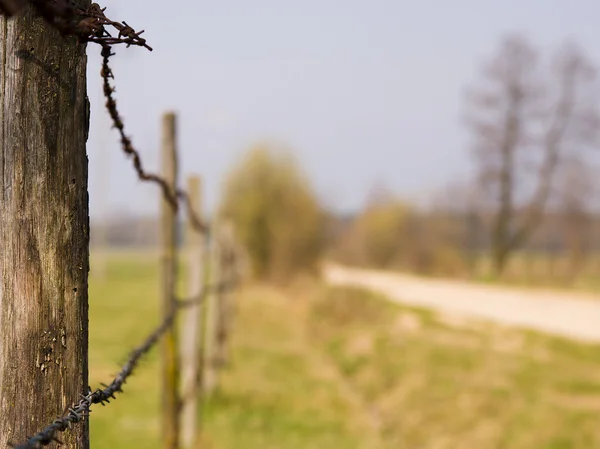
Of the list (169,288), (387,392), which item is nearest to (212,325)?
(387,392)

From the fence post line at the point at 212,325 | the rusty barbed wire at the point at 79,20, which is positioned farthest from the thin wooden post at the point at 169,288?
the fence post line at the point at 212,325

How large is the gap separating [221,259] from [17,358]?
1077 centimetres

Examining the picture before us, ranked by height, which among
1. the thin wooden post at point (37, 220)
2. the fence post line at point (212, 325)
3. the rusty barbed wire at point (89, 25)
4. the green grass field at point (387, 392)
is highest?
the rusty barbed wire at point (89, 25)

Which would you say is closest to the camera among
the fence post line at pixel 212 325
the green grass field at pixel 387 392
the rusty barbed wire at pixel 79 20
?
the rusty barbed wire at pixel 79 20

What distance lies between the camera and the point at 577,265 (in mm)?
38688

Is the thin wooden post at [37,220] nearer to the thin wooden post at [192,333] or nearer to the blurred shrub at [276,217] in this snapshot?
the thin wooden post at [192,333]

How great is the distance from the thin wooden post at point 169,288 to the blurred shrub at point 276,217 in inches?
1182

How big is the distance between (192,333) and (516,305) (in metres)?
16.7

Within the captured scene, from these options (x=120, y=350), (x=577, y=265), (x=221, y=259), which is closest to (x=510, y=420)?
(x=221, y=259)

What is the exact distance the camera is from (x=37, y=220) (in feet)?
5.95

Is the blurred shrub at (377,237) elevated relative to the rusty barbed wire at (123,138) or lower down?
lower down

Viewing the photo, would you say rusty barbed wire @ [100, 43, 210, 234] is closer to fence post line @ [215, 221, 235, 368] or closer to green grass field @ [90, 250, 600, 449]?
green grass field @ [90, 250, 600, 449]

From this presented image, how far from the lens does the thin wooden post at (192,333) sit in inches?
293

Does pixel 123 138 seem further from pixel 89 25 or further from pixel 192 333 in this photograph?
pixel 192 333
